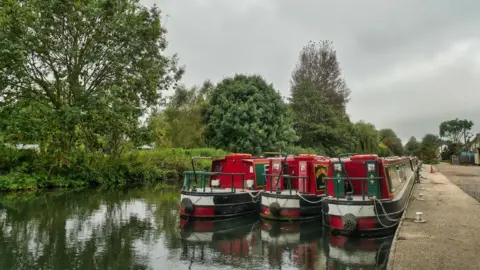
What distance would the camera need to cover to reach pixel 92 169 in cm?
2047

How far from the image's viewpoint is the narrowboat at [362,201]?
880cm

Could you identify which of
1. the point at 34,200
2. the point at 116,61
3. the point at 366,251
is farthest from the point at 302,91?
the point at 366,251

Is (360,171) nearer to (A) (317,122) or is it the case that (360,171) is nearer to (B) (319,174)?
(B) (319,174)

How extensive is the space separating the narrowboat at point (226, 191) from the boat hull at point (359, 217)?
3175 mm

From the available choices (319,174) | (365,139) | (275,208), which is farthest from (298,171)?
(365,139)

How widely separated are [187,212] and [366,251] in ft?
16.9

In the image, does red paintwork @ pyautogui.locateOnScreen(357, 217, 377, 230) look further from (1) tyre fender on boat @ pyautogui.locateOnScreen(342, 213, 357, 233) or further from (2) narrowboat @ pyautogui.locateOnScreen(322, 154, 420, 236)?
(1) tyre fender on boat @ pyautogui.locateOnScreen(342, 213, 357, 233)

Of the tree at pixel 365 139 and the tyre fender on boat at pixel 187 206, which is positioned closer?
the tyre fender on boat at pixel 187 206

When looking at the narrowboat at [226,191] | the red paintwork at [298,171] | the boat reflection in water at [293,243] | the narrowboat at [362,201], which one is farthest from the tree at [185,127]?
the narrowboat at [362,201]

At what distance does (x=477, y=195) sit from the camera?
14656mm

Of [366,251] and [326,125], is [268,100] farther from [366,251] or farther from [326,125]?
[366,251]

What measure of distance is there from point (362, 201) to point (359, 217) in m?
0.37

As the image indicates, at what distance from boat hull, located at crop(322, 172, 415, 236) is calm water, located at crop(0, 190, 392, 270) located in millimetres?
228

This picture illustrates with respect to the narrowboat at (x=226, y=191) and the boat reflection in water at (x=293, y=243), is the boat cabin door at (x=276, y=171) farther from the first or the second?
the boat reflection in water at (x=293, y=243)
